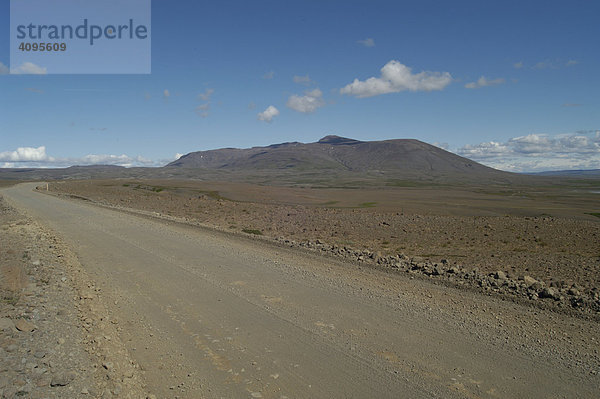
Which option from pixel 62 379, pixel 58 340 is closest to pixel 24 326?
pixel 58 340

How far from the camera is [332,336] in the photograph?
23.4 ft

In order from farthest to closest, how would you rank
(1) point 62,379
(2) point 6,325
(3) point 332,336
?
(3) point 332,336
(2) point 6,325
(1) point 62,379

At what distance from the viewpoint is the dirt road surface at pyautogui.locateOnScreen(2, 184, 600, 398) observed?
221 inches

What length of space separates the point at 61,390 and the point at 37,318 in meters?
2.85

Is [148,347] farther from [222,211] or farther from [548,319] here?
[222,211]

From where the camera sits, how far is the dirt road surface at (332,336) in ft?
18.4

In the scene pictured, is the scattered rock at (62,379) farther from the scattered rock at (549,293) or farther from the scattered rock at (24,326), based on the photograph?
the scattered rock at (549,293)

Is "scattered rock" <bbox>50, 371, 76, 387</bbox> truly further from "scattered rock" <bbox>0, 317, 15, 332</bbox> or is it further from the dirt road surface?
"scattered rock" <bbox>0, 317, 15, 332</bbox>

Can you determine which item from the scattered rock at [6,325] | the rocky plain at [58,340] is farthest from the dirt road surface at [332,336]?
the scattered rock at [6,325]

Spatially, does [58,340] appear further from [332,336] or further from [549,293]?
[549,293]

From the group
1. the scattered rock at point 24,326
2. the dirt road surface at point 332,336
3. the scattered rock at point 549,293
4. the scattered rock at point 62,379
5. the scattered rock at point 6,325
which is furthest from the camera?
the scattered rock at point 549,293

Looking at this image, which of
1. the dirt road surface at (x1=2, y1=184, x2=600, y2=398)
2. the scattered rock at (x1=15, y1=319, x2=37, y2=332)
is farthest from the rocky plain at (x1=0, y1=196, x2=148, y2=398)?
the dirt road surface at (x1=2, y1=184, x2=600, y2=398)

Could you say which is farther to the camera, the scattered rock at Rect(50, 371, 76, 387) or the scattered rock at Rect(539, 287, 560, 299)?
the scattered rock at Rect(539, 287, 560, 299)

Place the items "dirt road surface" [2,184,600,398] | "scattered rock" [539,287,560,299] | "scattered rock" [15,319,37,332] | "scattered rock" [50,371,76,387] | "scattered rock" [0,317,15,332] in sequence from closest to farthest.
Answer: "scattered rock" [50,371,76,387] → "dirt road surface" [2,184,600,398] → "scattered rock" [0,317,15,332] → "scattered rock" [15,319,37,332] → "scattered rock" [539,287,560,299]
